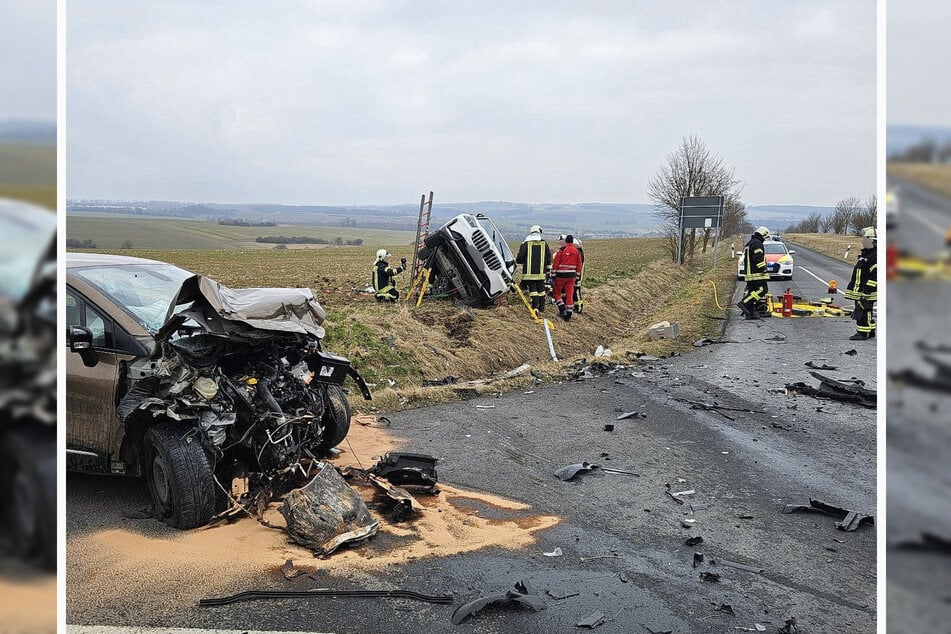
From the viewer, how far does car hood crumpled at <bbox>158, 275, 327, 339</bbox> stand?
18.1 feet

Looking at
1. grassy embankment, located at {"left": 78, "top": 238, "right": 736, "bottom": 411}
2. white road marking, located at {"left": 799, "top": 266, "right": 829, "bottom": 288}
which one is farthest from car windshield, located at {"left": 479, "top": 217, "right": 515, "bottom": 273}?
white road marking, located at {"left": 799, "top": 266, "right": 829, "bottom": 288}

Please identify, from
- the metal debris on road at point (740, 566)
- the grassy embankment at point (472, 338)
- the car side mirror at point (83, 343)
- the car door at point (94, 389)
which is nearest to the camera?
the metal debris on road at point (740, 566)

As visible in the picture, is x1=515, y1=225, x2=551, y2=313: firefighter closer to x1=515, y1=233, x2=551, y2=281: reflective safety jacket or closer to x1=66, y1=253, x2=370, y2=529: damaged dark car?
x1=515, y1=233, x2=551, y2=281: reflective safety jacket

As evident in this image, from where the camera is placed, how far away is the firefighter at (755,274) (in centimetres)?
1725

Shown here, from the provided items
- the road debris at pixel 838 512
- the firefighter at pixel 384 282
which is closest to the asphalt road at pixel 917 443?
the road debris at pixel 838 512

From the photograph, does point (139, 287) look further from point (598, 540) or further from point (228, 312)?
point (598, 540)

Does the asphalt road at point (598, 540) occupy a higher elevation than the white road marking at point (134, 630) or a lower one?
higher

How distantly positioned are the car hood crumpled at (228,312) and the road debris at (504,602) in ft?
8.47

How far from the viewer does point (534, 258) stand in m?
17.5

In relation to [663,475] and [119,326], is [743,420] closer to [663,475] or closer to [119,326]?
[663,475]

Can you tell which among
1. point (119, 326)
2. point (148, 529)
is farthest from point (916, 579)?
point (119, 326)

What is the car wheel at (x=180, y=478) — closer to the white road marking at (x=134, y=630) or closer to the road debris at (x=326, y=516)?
the road debris at (x=326, y=516)

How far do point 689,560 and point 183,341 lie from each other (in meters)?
4.18

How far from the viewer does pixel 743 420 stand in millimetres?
9188
